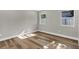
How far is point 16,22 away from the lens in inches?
57.6

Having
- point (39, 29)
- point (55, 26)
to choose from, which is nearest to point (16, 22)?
point (39, 29)

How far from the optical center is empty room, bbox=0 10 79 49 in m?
1.44

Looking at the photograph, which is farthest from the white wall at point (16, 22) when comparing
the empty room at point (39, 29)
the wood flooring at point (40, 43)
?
the wood flooring at point (40, 43)

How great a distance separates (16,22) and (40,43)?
448mm

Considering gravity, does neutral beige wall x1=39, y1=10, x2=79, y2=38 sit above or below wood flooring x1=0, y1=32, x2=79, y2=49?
above

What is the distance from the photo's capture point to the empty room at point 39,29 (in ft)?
4.71

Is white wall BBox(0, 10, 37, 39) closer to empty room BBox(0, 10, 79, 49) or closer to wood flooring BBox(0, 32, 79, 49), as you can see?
empty room BBox(0, 10, 79, 49)

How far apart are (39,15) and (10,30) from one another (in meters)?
0.46

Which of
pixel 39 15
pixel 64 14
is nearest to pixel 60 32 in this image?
pixel 64 14

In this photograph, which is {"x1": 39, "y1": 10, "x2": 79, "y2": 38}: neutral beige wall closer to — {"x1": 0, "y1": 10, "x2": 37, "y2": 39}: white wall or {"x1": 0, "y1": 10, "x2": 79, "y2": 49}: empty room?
{"x1": 0, "y1": 10, "x2": 79, "y2": 49}: empty room

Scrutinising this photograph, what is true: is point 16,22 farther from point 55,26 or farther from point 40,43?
point 55,26

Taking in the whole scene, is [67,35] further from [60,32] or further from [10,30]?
[10,30]

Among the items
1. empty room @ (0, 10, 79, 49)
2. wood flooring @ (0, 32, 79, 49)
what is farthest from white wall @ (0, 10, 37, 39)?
wood flooring @ (0, 32, 79, 49)

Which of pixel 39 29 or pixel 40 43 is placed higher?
pixel 39 29
